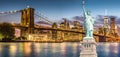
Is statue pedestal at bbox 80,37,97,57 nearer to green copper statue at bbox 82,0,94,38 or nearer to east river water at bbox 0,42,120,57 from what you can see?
green copper statue at bbox 82,0,94,38

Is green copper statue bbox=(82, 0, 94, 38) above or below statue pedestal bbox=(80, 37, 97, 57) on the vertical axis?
above

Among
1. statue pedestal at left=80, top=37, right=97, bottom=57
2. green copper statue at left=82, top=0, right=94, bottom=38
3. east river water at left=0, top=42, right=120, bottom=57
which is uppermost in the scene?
green copper statue at left=82, top=0, right=94, bottom=38

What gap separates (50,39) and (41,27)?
18.7 meters

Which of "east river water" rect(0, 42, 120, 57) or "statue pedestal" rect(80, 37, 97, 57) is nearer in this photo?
"statue pedestal" rect(80, 37, 97, 57)

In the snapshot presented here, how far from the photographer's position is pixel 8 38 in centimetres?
7844

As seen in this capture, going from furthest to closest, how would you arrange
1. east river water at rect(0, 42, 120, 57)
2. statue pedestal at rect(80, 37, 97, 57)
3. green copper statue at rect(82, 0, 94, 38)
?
east river water at rect(0, 42, 120, 57) < green copper statue at rect(82, 0, 94, 38) < statue pedestal at rect(80, 37, 97, 57)

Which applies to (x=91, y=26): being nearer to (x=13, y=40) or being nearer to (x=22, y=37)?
(x=22, y=37)

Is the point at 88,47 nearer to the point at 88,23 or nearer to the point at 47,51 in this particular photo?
the point at 88,23

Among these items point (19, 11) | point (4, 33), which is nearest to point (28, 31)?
point (19, 11)

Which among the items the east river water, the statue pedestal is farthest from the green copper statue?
the east river water

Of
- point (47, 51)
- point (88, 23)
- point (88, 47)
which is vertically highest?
point (88, 23)

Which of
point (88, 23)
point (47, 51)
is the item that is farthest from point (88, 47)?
point (47, 51)

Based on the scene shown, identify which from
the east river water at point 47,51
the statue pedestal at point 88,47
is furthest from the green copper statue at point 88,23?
the east river water at point 47,51

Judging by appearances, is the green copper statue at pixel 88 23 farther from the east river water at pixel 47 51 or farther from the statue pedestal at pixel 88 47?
the east river water at pixel 47 51
